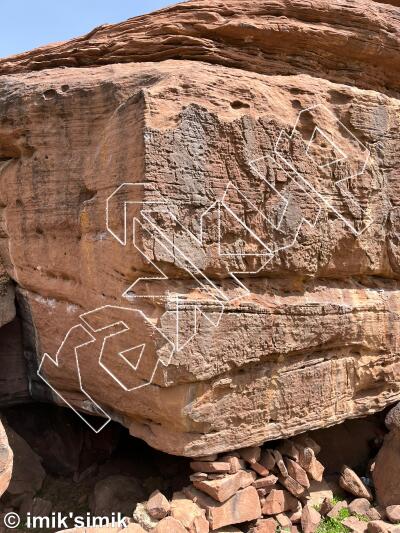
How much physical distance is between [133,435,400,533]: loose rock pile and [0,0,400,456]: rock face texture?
1.11 feet

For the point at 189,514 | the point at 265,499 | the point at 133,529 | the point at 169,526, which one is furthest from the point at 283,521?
the point at 133,529

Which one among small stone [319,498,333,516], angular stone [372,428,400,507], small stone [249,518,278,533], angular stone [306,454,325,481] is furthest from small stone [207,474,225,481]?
angular stone [372,428,400,507]

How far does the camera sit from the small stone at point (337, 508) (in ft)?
17.9

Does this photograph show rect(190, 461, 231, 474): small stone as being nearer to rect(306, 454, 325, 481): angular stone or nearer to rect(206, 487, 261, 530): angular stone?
rect(206, 487, 261, 530): angular stone

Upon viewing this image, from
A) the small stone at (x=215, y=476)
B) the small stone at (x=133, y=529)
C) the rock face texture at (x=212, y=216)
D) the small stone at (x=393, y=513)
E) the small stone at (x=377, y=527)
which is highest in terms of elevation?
the rock face texture at (x=212, y=216)

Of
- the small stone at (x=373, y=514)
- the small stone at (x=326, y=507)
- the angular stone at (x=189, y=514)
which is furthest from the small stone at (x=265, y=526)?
the small stone at (x=373, y=514)

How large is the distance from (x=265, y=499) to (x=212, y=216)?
312cm

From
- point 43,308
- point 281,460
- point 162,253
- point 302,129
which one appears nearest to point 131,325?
point 162,253

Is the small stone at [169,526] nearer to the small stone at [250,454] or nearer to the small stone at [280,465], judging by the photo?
the small stone at [250,454]

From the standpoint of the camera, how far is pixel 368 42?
5.73 meters

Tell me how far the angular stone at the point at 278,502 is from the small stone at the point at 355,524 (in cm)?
60

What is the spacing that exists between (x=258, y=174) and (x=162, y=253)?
4.16 ft

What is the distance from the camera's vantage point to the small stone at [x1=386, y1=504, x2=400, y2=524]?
5.34 metres

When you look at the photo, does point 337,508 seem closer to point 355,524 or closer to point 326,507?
point 326,507
